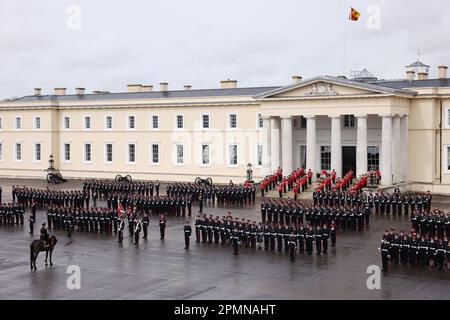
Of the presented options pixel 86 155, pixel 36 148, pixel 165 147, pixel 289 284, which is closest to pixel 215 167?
pixel 165 147

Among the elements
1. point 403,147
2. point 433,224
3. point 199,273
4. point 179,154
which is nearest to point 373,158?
point 403,147

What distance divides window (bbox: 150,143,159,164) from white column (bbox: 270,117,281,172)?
43.7 ft

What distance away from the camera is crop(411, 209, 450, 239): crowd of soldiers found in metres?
28.9

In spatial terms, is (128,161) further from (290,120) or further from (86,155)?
(290,120)

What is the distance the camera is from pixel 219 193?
43375 millimetres

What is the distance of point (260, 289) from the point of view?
20203 millimetres

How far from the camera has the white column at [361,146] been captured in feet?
154

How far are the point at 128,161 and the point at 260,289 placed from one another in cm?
4323

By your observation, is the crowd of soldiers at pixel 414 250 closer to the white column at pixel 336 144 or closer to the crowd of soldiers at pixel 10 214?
the crowd of soldiers at pixel 10 214

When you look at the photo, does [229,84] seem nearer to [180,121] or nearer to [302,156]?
[180,121]

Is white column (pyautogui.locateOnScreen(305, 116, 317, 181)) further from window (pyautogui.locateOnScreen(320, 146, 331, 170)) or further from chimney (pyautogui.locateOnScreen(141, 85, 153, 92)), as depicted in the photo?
chimney (pyautogui.locateOnScreen(141, 85, 153, 92))

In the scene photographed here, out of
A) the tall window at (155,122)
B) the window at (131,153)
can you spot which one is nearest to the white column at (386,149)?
the tall window at (155,122)

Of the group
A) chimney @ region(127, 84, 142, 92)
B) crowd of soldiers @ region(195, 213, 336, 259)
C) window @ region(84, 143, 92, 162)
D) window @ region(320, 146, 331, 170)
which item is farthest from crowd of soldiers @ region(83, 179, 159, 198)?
chimney @ region(127, 84, 142, 92)

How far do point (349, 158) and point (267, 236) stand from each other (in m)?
26.2
